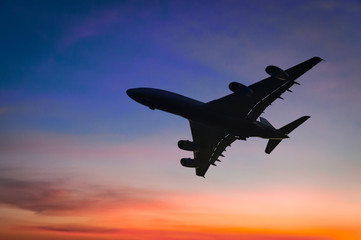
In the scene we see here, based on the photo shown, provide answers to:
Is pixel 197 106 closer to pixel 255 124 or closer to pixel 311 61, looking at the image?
pixel 255 124

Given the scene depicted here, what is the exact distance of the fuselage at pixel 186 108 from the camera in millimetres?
44688

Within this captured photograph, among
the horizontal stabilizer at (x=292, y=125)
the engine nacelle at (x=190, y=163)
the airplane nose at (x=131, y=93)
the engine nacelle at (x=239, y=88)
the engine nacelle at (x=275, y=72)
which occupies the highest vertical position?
the airplane nose at (x=131, y=93)

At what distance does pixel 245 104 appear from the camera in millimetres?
46938

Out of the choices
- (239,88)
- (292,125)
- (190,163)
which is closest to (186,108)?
(239,88)

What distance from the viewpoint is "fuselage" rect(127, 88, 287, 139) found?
44688 mm

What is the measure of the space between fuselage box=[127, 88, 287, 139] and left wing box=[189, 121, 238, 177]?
27.5 feet

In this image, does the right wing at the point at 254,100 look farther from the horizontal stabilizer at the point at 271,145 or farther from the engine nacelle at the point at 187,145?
the engine nacelle at the point at 187,145

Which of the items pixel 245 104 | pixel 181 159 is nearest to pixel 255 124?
pixel 245 104

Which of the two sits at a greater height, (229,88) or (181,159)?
(229,88)

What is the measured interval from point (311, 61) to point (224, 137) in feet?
68.3

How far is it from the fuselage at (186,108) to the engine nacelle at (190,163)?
1299 cm

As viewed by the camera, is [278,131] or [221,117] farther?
[278,131]

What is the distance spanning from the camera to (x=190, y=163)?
59.1 m

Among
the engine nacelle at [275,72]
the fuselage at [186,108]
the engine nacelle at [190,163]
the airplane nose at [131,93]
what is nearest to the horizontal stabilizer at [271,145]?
the fuselage at [186,108]
